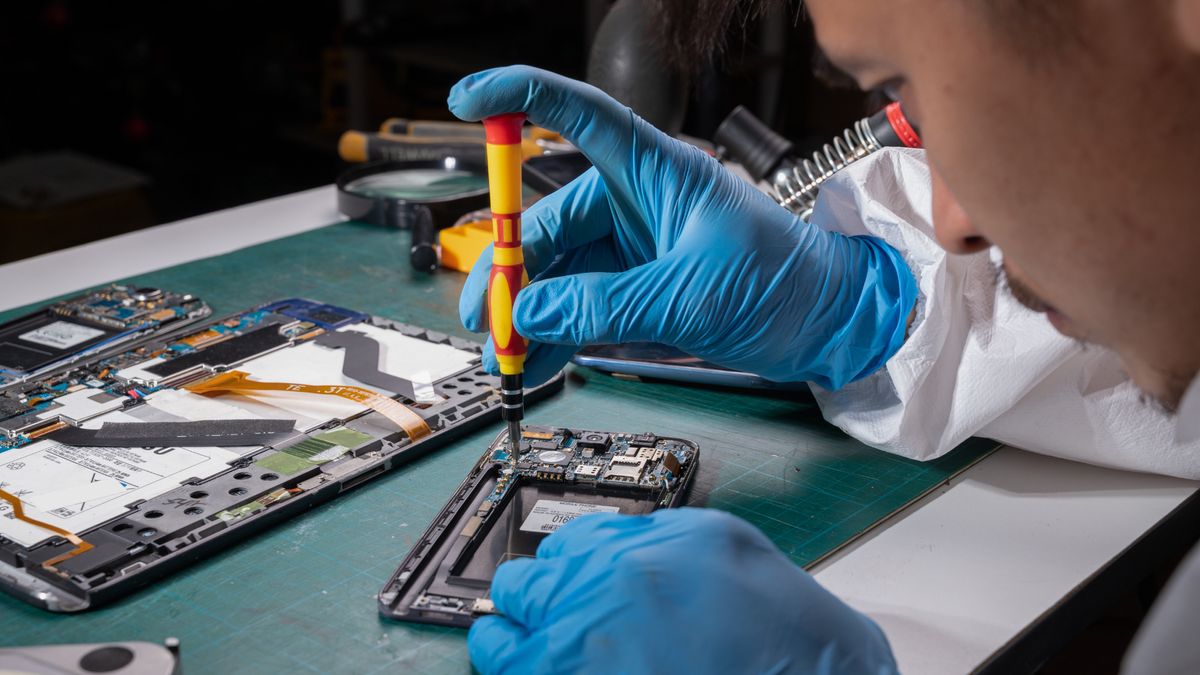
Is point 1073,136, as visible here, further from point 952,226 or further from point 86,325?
point 86,325

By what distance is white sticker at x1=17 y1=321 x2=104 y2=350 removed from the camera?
1.31m

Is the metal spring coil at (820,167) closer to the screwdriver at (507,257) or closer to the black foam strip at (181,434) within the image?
the screwdriver at (507,257)

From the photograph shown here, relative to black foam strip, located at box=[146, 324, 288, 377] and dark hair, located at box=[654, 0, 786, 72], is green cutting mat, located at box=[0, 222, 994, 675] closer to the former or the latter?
black foam strip, located at box=[146, 324, 288, 377]

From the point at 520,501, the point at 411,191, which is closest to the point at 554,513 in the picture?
A: the point at 520,501

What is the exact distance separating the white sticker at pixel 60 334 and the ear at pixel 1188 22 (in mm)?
1189

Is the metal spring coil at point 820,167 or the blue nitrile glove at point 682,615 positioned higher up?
the metal spring coil at point 820,167

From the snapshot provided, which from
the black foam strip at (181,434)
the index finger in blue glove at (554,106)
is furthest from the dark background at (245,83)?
the black foam strip at (181,434)

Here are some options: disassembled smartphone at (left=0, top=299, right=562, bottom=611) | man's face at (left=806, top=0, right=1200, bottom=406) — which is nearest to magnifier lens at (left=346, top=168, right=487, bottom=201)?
disassembled smartphone at (left=0, top=299, right=562, bottom=611)

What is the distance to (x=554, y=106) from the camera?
1.03 m

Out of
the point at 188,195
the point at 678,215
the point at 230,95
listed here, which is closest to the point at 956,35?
the point at 678,215

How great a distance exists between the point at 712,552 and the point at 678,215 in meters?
0.43

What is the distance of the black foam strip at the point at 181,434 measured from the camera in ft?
3.51

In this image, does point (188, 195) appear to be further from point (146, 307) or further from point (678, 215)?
point (678, 215)

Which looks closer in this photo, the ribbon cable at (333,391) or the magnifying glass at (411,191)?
the ribbon cable at (333,391)
